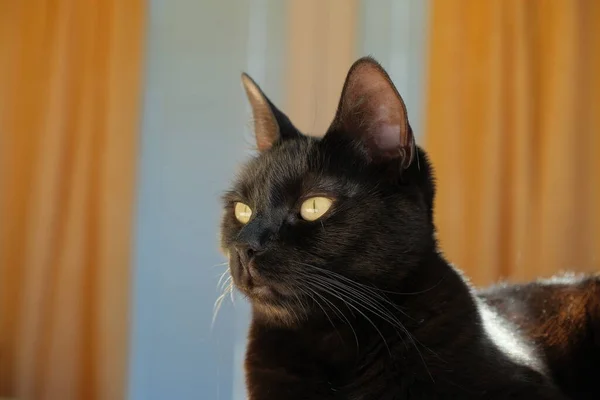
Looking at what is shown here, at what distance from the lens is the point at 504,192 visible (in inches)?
70.5

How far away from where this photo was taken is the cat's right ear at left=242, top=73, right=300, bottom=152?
1.19m

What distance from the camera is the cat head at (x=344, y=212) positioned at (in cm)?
92

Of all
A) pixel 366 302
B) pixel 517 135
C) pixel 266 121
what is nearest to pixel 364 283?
pixel 366 302

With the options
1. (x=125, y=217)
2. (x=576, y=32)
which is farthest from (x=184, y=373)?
(x=576, y=32)

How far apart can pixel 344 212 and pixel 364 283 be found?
11 cm

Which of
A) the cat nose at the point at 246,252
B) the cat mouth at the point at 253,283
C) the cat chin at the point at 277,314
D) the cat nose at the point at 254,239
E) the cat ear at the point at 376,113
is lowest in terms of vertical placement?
the cat chin at the point at 277,314

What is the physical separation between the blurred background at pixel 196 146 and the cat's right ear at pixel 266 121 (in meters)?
0.63

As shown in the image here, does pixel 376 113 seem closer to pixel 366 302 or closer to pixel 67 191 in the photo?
pixel 366 302

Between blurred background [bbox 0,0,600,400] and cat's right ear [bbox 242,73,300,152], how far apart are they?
631 millimetres

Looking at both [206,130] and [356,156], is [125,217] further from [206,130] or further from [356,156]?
[356,156]

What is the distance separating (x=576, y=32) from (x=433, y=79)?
1.39ft

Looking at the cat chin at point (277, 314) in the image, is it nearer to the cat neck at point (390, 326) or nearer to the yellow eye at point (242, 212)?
the cat neck at point (390, 326)

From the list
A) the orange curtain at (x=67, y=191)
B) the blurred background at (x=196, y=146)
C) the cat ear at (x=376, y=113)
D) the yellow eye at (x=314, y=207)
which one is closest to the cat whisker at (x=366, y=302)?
the yellow eye at (x=314, y=207)

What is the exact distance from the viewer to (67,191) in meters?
1.92
